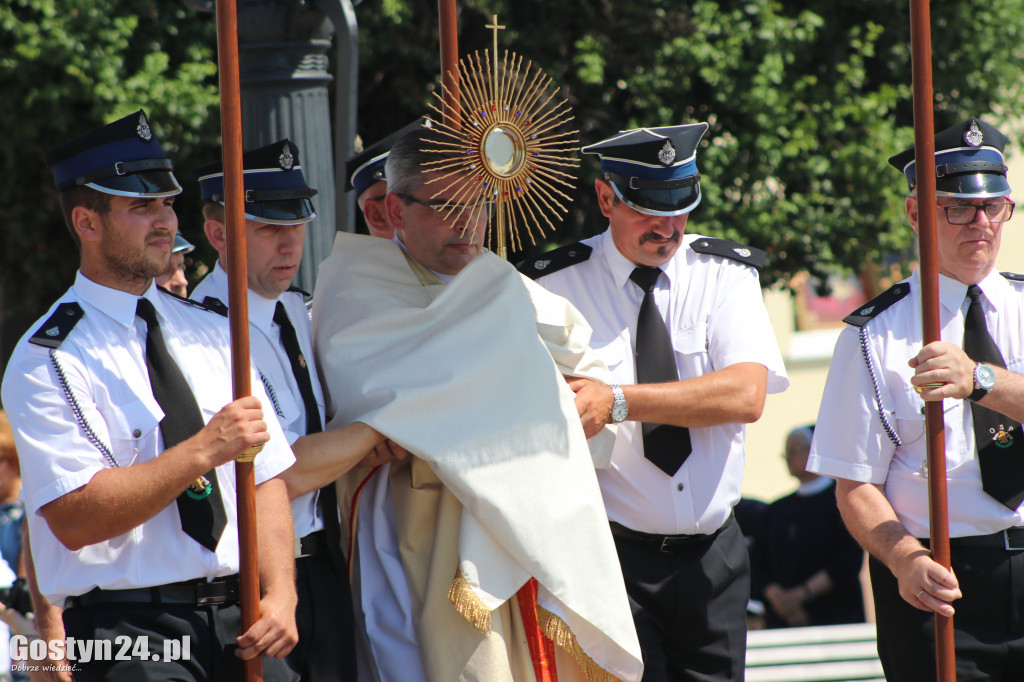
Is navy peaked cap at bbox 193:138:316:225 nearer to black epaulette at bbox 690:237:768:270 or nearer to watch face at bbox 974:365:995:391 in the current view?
black epaulette at bbox 690:237:768:270

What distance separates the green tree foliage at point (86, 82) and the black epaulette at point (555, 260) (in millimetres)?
3547

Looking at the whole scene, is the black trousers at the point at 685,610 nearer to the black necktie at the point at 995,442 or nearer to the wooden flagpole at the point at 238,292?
the black necktie at the point at 995,442

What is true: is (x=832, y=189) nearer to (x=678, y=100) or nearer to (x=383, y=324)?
(x=678, y=100)

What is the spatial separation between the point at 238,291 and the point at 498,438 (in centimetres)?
70

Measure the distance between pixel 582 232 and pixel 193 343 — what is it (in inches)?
195

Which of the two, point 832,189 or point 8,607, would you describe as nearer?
point 8,607

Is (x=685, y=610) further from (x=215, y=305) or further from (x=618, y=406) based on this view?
(x=215, y=305)

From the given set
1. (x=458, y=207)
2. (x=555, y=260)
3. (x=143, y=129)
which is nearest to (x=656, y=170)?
(x=555, y=260)

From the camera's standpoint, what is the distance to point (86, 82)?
21.6 feet

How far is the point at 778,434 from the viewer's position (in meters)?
12.8

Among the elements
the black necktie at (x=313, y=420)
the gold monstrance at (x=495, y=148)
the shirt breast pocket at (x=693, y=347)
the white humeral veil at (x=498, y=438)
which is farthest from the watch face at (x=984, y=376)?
the black necktie at (x=313, y=420)

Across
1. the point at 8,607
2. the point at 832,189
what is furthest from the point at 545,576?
the point at 832,189

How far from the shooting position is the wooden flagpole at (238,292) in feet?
9.00

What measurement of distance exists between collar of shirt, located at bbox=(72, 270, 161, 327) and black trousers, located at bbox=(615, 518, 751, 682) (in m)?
1.46
